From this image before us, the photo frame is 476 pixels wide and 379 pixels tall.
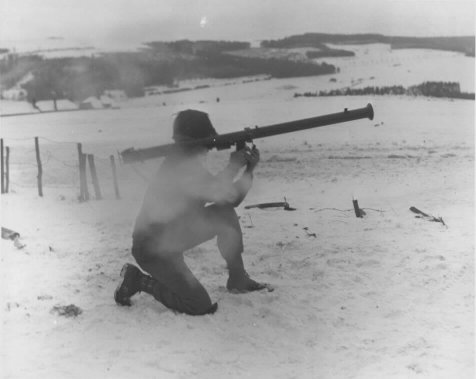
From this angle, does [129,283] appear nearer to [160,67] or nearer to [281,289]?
[281,289]

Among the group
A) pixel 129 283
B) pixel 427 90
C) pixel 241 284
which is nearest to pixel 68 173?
pixel 129 283

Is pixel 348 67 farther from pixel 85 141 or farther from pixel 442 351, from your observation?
pixel 442 351

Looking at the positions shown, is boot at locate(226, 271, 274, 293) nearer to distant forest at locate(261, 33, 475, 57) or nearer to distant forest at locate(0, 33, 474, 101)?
distant forest at locate(0, 33, 474, 101)

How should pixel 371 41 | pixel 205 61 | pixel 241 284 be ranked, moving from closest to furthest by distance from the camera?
pixel 241 284 → pixel 205 61 → pixel 371 41

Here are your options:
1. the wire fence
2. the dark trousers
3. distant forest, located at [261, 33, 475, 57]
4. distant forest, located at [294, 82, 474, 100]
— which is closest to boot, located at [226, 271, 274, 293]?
the dark trousers

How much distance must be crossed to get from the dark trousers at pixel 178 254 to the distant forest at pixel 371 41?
1006 cm

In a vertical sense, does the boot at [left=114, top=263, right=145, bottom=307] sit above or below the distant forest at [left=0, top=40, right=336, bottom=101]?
below

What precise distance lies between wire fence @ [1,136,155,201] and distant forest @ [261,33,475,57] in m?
5.52

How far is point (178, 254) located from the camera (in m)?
4.37

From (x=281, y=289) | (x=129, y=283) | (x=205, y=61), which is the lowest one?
(x=281, y=289)

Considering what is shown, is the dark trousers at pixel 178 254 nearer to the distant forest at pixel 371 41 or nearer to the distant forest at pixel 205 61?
the distant forest at pixel 205 61

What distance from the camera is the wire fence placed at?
1062 cm

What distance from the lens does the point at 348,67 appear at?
20375 mm

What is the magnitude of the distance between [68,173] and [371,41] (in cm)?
1061
